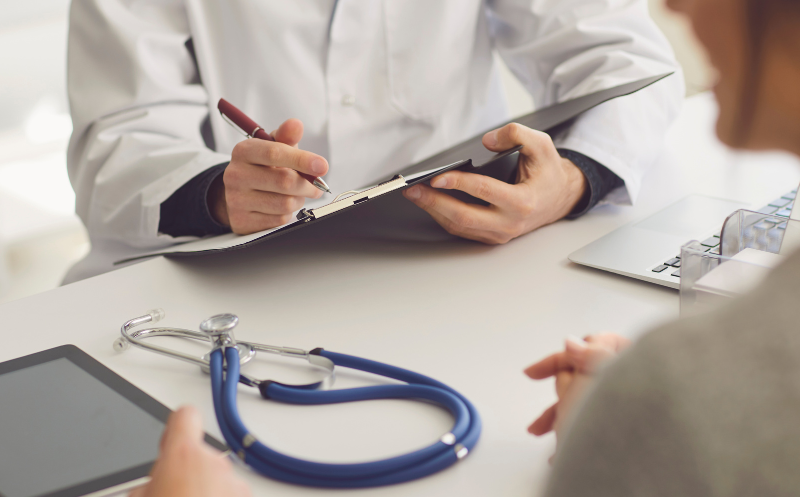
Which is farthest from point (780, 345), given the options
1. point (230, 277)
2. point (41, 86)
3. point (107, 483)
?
point (41, 86)

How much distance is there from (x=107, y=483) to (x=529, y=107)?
8.71 feet

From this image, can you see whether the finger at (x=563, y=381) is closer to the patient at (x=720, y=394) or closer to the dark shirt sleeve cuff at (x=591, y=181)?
the patient at (x=720, y=394)

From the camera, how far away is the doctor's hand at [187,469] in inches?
12.1

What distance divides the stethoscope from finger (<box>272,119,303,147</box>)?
9.1 inches

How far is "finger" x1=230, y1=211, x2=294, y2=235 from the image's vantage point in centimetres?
73

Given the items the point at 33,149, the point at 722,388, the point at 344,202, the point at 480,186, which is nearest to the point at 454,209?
the point at 480,186

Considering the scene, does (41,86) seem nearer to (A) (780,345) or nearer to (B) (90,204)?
(B) (90,204)

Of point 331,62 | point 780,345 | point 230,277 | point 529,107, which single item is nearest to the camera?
point 780,345

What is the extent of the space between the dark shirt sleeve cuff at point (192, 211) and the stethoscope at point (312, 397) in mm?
248

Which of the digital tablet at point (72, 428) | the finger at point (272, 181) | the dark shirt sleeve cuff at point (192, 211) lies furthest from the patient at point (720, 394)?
the dark shirt sleeve cuff at point (192, 211)

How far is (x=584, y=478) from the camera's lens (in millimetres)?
209

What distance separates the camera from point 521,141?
71cm

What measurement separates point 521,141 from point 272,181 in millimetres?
274

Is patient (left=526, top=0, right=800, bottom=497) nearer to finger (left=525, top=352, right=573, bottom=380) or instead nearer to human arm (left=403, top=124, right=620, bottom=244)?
finger (left=525, top=352, right=573, bottom=380)
